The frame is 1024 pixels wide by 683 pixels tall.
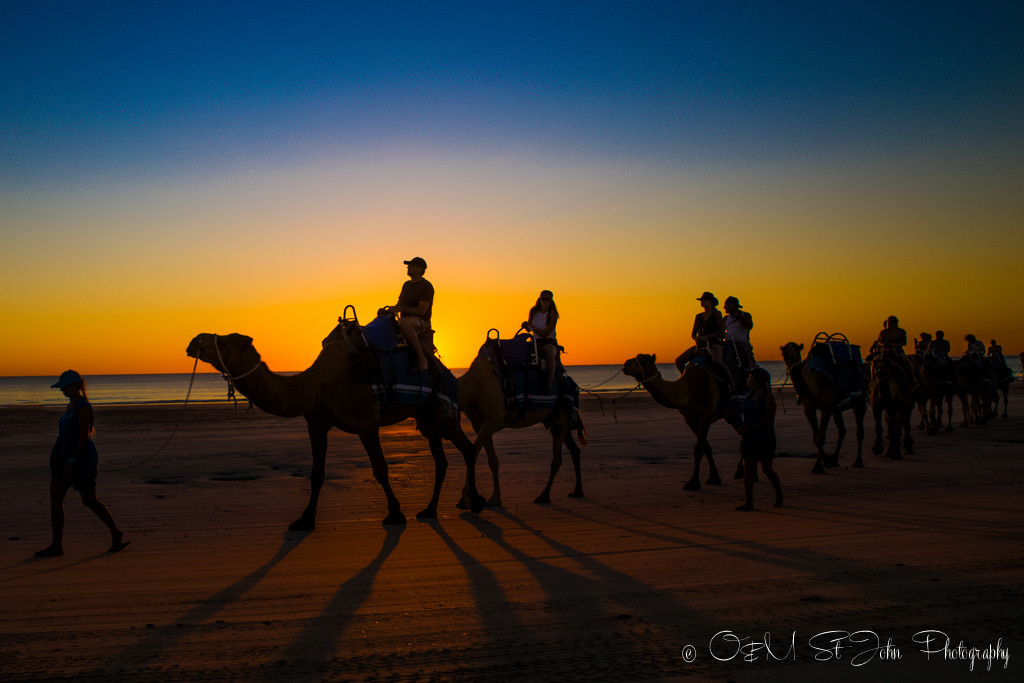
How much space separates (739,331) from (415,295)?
7188 millimetres

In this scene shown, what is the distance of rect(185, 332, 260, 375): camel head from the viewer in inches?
361

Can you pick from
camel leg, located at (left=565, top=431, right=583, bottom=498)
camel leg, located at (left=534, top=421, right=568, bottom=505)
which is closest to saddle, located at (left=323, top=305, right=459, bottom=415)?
camel leg, located at (left=534, top=421, right=568, bottom=505)

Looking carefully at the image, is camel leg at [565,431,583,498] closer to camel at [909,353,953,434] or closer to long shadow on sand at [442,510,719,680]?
long shadow on sand at [442,510,719,680]

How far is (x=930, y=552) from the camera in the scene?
787 centimetres

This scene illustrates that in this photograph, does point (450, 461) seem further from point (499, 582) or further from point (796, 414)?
point (796, 414)

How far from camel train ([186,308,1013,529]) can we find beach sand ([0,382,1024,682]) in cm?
82

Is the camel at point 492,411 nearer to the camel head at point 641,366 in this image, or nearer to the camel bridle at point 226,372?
the camel head at point 641,366

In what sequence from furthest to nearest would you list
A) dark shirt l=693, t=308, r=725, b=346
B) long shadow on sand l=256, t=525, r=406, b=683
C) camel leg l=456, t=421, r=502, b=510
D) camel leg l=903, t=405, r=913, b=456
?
camel leg l=903, t=405, r=913, b=456
dark shirt l=693, t=308, r=725, b=346
camel leg l=456, t=421, r=502, b=510
long shadow on sand l=256, t=525, r=406, b=683

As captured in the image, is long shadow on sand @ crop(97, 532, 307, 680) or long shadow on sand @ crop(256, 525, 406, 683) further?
long shadow on sand @ crop(97, 532, 307, 680)

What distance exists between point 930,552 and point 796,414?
2394 centimetres

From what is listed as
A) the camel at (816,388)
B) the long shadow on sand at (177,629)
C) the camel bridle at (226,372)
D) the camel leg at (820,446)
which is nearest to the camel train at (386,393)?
the camel bridle at (226,372)

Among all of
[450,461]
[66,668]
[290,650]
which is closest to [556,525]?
[290,650]

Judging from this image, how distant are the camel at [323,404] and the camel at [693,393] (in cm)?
372

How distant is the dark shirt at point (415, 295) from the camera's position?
434 inches
